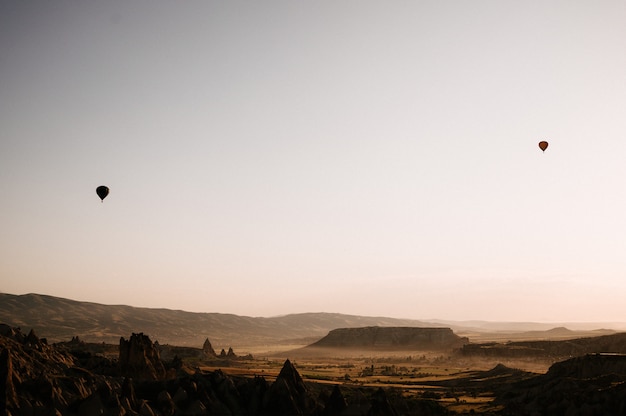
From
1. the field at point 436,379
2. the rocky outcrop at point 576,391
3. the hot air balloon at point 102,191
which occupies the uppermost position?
the hot air balloon at point 102,191

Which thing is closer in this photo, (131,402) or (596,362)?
(131,402)

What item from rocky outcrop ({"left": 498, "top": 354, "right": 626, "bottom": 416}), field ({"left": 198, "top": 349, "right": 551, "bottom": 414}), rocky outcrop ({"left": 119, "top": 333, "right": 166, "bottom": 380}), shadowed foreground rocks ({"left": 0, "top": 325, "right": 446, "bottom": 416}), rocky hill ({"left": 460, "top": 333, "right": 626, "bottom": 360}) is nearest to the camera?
shadowed foreground rocks ({"left": 0, "top": 325, "right": 446, "bottom": 416})

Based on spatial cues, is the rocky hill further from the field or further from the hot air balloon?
the hot air balloon

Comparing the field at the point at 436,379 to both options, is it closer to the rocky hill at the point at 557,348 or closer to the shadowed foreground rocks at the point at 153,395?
the rocky hill at the point at 557,348

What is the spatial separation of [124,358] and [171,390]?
19086 millimetres

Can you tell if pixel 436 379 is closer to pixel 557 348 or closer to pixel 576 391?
pixel 576 391

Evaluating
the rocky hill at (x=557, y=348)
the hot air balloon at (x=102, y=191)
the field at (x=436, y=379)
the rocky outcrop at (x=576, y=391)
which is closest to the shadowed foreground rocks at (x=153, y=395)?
the rocky outcrop at (x=576, y=391)

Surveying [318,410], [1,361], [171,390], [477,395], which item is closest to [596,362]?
[477,395]

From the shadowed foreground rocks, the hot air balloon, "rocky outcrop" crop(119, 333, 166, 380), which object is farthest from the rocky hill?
the hot air balloon

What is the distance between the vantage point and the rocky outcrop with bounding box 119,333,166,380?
58812 millimetres

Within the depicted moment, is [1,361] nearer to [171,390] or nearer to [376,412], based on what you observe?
[171,390]

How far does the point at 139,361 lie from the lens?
59.8 m

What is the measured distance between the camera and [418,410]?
5200 cm

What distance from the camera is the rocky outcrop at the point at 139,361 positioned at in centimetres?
5881
